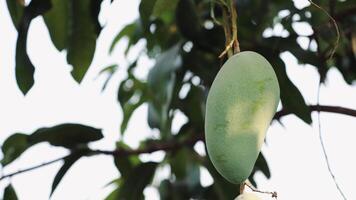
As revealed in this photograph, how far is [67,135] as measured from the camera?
1146 millimetres

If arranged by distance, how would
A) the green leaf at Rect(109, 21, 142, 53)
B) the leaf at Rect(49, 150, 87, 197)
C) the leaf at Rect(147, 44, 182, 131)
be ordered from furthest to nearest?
1. the green leaf at Rect(109, 21, 142, 53)
2. the leaf at Rect(147, 44, 182, 131)
3. the leaf at Rect(49, 150, 87, 197)

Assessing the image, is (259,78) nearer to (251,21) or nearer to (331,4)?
(331,4)

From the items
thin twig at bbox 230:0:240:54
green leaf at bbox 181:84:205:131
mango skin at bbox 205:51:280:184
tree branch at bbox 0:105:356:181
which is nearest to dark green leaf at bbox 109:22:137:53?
green leaf at bbox 181:84:205:131

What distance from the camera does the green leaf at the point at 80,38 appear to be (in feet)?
3.38

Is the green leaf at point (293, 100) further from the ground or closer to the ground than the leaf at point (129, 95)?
further from the ground

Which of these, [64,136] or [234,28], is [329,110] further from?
[64,136]

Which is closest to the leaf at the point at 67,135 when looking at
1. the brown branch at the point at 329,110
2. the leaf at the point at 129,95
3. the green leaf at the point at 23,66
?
the green leaf at the point at 23,66

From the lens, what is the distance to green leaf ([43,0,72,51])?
1.10 m

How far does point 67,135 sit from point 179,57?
0.29 m

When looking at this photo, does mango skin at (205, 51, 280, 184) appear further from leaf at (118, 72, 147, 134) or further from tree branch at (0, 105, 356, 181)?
leaf at (118, 72, 147, 134)

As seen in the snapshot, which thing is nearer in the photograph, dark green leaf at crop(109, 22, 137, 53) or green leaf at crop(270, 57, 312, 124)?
green leaf at crop(270, 57, 312, 124)

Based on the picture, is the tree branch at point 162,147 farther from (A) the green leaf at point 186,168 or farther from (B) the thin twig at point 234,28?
(B) the thin twig at point 234,28

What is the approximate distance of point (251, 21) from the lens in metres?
1.33

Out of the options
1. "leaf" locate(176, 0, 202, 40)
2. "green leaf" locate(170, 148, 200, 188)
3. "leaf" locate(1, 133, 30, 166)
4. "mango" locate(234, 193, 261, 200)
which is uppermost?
"mango" locate(234, 193, 261, 200)
